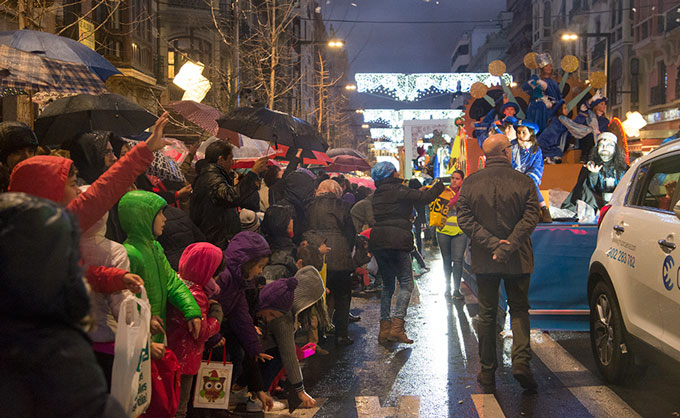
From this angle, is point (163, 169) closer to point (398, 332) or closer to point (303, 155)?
point (398, 332)

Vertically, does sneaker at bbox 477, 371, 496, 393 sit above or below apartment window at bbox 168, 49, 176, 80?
below

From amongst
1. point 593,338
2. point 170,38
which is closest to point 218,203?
point 593,338

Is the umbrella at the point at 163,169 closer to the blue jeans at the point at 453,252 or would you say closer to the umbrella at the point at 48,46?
the umbrella at the point at 48,46

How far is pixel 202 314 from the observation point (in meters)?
4.41

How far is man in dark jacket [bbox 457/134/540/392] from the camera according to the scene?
5879 mm

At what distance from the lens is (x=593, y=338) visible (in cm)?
617

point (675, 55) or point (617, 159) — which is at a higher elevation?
point (675, 55)

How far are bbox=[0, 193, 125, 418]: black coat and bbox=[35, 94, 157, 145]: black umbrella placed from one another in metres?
5.29

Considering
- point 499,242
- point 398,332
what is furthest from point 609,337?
point 398,332

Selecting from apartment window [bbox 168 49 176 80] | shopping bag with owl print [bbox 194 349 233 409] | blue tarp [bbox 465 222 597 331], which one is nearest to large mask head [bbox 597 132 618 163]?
blue tarp [bbox 465 222 597 331]

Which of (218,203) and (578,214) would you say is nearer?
(218,203)

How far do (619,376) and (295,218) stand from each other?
3755mm

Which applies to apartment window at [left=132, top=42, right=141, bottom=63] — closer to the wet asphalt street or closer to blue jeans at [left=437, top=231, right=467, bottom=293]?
blue jeans at [left=437, top=231, right=467, bottom=293]

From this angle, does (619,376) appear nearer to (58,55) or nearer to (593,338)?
(593,338)
